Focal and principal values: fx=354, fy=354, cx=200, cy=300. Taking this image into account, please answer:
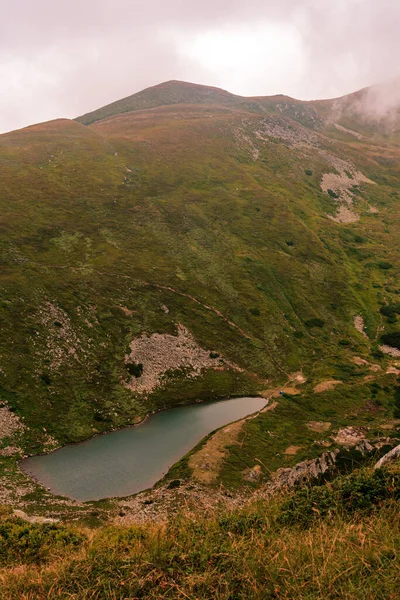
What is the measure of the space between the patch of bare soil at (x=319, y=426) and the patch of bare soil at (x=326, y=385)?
31.6 feet

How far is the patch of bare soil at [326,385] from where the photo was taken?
70.4 metres

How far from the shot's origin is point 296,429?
193ft

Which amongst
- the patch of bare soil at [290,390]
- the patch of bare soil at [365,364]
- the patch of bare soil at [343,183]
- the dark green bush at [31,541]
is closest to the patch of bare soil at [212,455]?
the patch of bare soil at [290,390]

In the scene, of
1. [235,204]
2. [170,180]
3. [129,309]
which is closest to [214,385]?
[129,309]

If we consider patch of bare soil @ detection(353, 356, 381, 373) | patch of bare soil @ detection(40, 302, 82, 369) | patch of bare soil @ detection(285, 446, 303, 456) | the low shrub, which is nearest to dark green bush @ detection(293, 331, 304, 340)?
patch of bare soil @ detection(353, 356, 381, 373)

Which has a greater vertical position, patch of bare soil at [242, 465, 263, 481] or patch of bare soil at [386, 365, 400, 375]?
patch of bare soil at [242, 465, 263, 481]

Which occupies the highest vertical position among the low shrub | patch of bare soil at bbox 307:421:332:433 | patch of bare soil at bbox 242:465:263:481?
the low shrub

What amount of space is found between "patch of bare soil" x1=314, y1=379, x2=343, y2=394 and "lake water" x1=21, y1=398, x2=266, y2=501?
14873mm

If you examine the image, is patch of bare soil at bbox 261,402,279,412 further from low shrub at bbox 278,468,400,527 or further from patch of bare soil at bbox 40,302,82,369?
low shrub at bbox 278,468,400,527

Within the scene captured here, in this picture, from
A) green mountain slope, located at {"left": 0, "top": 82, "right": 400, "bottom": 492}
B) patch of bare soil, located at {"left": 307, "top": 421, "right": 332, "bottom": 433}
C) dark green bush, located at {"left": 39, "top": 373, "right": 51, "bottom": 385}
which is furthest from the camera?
green mountain slope, located at {"left": 0, "top": 82, "right": 400, "bottom": 492}

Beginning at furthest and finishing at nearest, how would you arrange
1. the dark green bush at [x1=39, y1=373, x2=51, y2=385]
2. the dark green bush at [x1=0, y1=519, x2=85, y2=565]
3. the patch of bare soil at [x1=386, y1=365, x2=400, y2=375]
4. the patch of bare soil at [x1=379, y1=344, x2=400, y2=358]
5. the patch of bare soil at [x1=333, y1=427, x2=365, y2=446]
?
the patch of bare soil at [x1=379, y1=344, x2=400, y2=358] → the patch of bare soil at [x1=386, y1=365, x2=400, y2=375] → the dark green bush at [x1=39, y1=373, x2=51, y2=385] → the patch of bare soil at [x1=333, y1=427, x2=365, y2=446] → the dark green bush at [x1=0, y1=519, x2=85, y2=565]

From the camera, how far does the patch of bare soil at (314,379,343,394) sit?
7038 cm

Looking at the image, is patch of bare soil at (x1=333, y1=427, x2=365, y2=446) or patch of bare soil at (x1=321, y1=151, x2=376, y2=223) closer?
patch of bare soil at (x1=333, y1=427, x2=365, y2=446)

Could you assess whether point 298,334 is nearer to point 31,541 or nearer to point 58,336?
point 58,336
